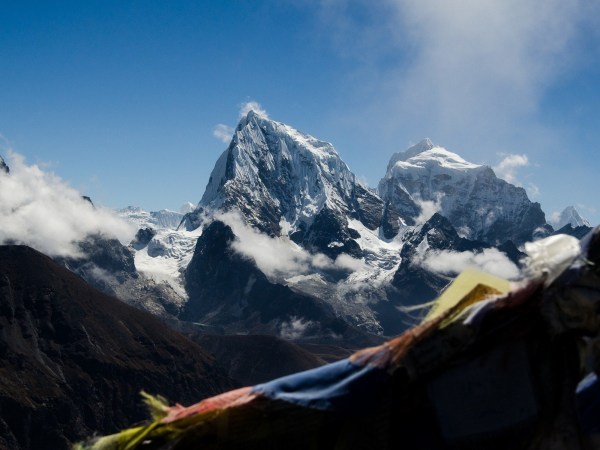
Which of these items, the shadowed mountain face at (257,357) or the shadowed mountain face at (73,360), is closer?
the shadowed mountain face at (73,360)

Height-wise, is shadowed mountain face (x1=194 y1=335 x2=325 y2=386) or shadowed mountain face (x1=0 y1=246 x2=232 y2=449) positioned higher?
shadowed mountain face (x1=194 y1=335 x2=325 y2=386)

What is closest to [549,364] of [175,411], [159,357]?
[175,411]

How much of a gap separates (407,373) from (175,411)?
3.46 ft

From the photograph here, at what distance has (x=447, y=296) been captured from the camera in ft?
9.68

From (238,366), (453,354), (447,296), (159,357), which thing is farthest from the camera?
(238,366)

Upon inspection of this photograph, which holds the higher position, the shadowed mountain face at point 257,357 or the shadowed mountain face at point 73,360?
the shadowed mountain face at point 257,357

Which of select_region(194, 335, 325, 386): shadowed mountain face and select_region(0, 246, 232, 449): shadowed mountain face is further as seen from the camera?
select_region(194, 335, 325, 386): shadowed mountain face

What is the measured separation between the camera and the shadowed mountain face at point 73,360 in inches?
3767

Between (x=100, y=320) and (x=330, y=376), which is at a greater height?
(x=100, y=320)

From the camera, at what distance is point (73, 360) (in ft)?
393

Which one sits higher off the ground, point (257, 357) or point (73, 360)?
point (257, 357)

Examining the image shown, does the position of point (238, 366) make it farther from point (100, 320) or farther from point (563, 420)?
point (563, 420)

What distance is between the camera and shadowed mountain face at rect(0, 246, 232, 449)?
95.7 m

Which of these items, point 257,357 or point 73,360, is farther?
point 257,357
